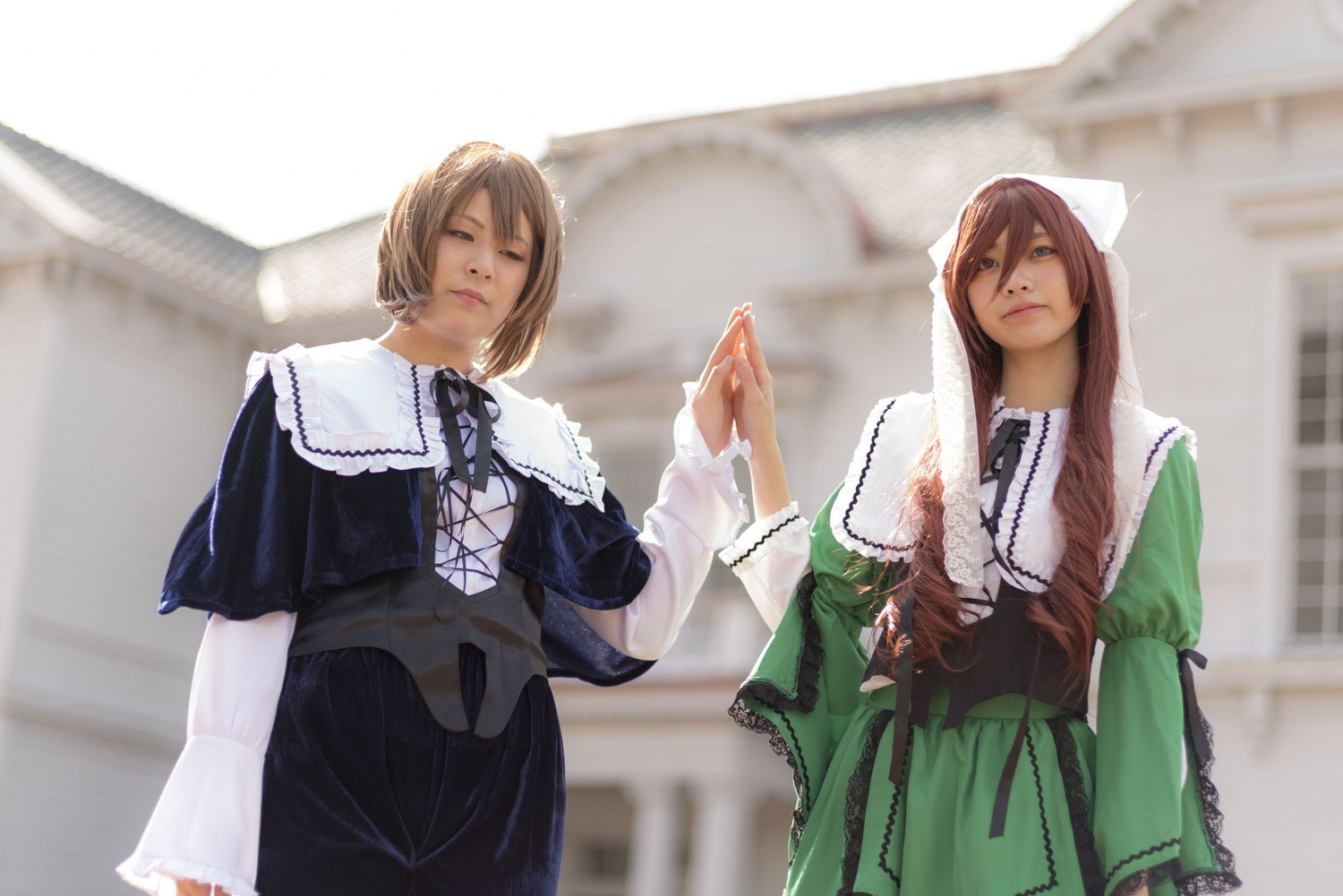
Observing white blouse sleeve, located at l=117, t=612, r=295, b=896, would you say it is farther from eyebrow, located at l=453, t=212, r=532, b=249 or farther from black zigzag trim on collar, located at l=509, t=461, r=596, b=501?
eyebrow, located at l=453, t=212, r=532, b=249

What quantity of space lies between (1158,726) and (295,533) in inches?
52.1

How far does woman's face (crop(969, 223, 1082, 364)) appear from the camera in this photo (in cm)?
289

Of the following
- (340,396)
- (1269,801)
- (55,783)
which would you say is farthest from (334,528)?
(55,783)

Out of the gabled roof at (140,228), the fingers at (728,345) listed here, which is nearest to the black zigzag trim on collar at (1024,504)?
the fingers at (728,345)

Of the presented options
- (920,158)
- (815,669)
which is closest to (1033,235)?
(815,669)

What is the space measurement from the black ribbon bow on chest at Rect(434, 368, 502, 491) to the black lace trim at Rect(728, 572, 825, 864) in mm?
572

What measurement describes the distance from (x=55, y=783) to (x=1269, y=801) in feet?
28.7

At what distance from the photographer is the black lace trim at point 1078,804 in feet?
8.54

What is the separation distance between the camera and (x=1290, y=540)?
10188 mm

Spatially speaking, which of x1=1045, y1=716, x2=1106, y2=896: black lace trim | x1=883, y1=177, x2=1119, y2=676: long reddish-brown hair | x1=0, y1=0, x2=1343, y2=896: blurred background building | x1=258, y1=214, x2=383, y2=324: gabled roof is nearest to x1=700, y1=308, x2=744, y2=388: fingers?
x1=883, y1=177, x2=1119, y2=676: long reddish-brown hair

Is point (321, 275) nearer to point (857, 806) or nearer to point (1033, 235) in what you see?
point (1033, 235)

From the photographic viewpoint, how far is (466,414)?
2.87 meters

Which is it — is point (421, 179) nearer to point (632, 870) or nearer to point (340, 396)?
point (340, 396)

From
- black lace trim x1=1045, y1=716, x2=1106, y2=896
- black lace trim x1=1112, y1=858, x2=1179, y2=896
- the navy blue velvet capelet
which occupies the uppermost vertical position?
the navy blue velvet capelet
